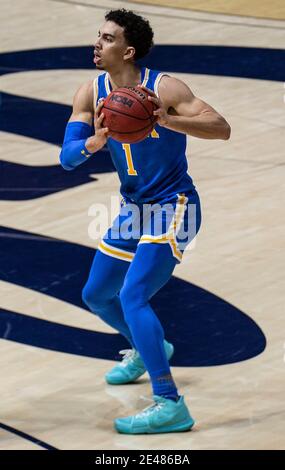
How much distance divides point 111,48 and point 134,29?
0.64 ft

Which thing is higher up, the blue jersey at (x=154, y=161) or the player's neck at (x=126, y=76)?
the player's neck at (x=126, y=76)

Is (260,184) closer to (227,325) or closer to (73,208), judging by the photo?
(73,208)

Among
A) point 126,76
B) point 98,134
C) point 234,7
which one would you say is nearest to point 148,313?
point 98,134

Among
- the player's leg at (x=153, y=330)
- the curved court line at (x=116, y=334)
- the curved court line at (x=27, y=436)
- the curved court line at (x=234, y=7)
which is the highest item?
the curved court line at (x=234, y=7)

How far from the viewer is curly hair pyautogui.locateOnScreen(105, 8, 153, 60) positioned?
8.66 m

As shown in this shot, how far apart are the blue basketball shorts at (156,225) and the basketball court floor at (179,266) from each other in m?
0.93

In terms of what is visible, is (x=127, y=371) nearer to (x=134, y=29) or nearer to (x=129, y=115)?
(x=129, y=115)

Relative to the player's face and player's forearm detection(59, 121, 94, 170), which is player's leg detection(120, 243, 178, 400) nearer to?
player's forearm detection(59, 121, 94, 170)

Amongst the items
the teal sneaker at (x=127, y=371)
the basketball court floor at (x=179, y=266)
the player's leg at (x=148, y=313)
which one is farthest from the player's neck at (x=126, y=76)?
the basketball court floor at (x=179, y=266)

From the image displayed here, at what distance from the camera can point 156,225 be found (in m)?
8.54

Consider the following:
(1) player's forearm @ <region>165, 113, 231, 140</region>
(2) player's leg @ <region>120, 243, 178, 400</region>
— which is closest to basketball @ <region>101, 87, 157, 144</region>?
(1) player's forearm @ <region>165, 113, 231, 140</region>

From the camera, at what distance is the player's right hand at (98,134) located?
27.1ft

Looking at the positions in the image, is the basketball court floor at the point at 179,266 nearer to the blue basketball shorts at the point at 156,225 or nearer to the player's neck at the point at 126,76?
the blue basketball shorts at the point at 156,225

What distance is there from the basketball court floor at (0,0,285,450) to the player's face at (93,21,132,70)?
2.03m
